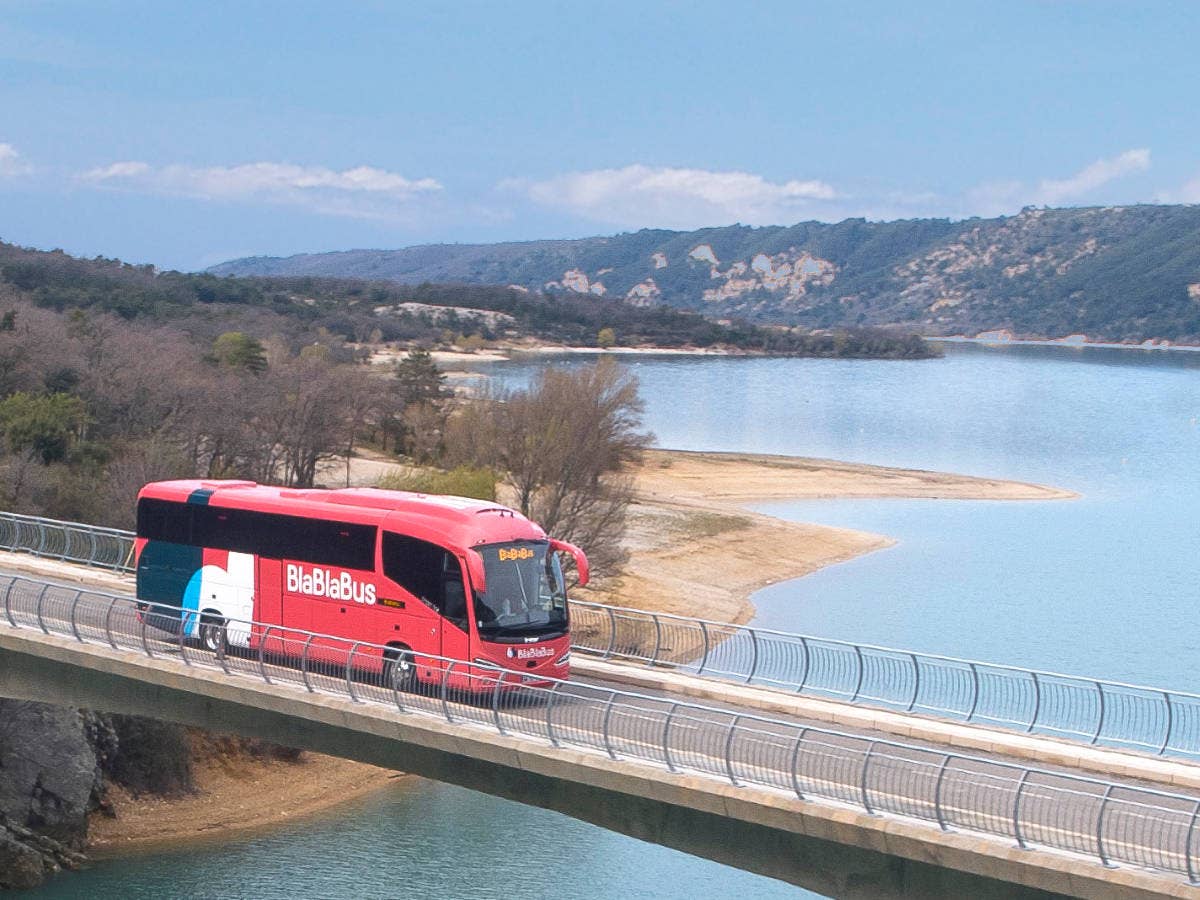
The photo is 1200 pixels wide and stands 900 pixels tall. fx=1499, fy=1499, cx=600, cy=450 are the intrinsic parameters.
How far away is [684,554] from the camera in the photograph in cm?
6128

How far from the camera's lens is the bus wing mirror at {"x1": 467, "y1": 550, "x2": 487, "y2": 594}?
20172 mm

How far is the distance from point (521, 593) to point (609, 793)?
3649 mm

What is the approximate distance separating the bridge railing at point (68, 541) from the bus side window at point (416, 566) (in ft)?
37.6

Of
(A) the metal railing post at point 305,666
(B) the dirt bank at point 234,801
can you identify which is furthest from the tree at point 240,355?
(A) the metal railing post at point 305,666

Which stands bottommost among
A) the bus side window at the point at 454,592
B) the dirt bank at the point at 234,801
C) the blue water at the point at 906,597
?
the dirt bank at the point at 234,801

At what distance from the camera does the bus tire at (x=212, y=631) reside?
2217cm

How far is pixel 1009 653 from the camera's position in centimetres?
4412

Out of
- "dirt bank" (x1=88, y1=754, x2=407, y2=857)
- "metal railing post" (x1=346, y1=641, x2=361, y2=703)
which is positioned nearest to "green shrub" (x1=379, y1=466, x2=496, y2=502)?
"dirt bank" (x1=88, y1=754, x2=407, y2=857)

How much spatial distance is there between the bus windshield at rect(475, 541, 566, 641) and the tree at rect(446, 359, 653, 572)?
2516 cm

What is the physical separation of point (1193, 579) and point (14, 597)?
45780 millimetres

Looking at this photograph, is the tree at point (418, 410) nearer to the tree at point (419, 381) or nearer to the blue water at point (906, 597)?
the tree at point (419, 381)

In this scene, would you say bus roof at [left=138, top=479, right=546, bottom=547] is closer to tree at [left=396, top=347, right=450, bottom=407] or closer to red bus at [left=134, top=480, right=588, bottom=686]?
red bus at [left=134, top=480, right=588, bottom=686]

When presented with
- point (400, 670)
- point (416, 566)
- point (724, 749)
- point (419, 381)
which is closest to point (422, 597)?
point (416, 566)

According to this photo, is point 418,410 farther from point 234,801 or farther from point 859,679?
point 859,679
